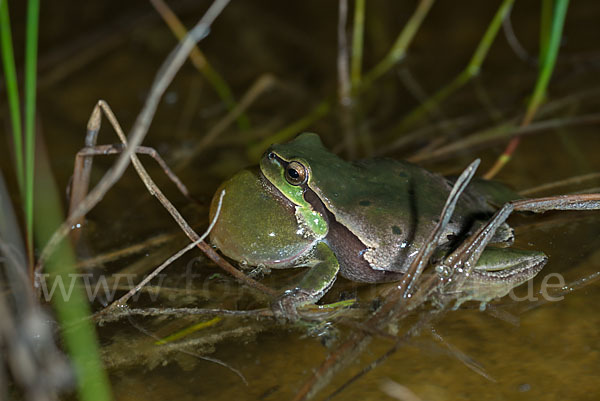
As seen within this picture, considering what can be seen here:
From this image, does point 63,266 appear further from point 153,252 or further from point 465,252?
point 465,252

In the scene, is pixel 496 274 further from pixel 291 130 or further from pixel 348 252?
pixel 291 130

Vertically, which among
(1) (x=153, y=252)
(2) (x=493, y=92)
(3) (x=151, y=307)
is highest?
(2) (x=493, y=92)

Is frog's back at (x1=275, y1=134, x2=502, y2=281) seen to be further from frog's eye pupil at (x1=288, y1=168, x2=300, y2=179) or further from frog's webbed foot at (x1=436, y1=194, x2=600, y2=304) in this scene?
frog's webbed foot at (x1=436, y1=194, x2=600, y2=304)

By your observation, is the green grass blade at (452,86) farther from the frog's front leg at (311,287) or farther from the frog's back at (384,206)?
the frog's front leg at (311,287)

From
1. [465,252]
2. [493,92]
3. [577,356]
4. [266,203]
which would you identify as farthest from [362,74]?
[577,356]

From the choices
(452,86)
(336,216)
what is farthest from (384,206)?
(452,86)

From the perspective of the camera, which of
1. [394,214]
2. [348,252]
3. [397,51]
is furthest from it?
[397,51]
